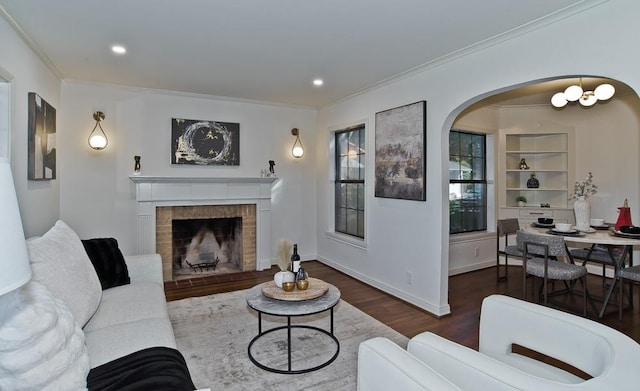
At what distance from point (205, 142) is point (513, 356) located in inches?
169

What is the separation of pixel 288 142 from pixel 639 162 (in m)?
4.71

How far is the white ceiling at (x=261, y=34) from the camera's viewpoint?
2334 mm

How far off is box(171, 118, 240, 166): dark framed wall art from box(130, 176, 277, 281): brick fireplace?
0.32m

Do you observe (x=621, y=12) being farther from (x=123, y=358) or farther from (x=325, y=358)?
(x=123, y=358)

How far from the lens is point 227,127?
4.92m

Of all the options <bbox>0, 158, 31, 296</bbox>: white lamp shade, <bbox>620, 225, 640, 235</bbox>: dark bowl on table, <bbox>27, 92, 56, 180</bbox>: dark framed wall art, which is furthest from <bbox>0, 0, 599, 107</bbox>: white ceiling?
<bbox>620, 225, 640, 235</bbox>: dark bowl on table

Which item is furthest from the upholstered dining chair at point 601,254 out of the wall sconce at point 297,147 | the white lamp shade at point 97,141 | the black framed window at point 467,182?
the white lamp shade at point 97,141

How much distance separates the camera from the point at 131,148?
4.40 meters

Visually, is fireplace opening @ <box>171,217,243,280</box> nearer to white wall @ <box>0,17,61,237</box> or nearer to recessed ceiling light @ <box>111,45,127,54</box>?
white wall @ <box>0,17,61,237</box>

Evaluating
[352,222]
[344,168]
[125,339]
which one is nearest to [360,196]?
[352,222]

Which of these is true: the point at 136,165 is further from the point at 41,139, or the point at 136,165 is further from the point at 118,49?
the point at 118,49

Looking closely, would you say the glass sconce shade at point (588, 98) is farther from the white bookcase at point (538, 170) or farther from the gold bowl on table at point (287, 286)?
the gold bowl on table at point (287, 286)

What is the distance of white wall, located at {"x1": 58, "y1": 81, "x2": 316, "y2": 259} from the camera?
410 centimetres

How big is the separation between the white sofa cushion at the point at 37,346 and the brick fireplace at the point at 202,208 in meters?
3.07
